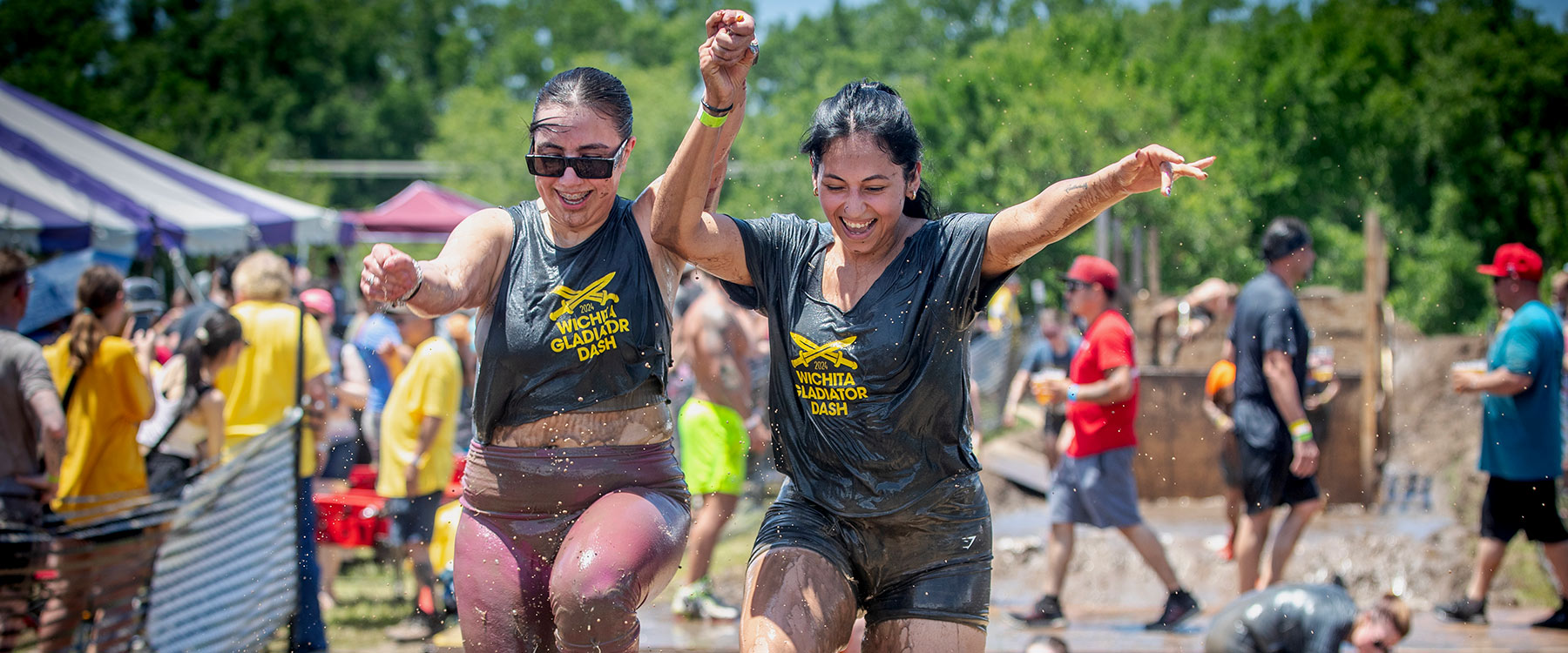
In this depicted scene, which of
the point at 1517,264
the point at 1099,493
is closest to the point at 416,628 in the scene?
the point at 1099,493

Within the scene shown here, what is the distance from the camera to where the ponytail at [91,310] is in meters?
5.62

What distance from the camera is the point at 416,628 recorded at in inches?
272

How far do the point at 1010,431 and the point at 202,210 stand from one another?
9.58 metres

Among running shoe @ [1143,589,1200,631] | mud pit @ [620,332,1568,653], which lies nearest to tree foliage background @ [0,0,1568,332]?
mud pit @ [620,332,1568,653]

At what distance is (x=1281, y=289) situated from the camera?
6176 millimetres

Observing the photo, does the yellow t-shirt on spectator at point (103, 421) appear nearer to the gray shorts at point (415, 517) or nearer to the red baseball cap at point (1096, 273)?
the gray shorts at point (415, 517)

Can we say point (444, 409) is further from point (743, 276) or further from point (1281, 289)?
point (1281, 289)

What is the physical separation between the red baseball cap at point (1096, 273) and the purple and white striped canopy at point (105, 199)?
817 centimetres

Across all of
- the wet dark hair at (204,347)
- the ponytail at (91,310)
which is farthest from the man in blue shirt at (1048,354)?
the ponytail at (91,310)

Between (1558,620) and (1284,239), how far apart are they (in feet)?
8.15

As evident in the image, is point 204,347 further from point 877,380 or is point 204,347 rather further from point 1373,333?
point 1373,333

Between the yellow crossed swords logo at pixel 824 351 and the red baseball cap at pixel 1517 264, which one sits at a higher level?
the red baseball cap at pixel 1517 264

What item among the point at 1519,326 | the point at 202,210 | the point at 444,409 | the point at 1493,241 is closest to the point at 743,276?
the point at 444,409

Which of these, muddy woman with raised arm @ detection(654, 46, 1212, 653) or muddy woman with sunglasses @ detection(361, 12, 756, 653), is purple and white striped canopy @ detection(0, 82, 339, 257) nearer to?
muddy woman with sunglasses @ detection(361, 12, 756, 653)
